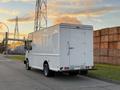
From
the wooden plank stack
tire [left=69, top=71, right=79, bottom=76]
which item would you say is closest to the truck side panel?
tire [left=69, top=71, right=79, bottom=76]

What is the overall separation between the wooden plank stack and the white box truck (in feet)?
27.5

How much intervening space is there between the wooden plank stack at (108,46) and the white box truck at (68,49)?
8.37 metres

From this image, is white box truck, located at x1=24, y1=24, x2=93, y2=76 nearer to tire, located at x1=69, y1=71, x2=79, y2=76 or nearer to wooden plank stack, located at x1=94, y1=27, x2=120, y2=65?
tire, located at x1=69, y1=71, x2=79, y2=76

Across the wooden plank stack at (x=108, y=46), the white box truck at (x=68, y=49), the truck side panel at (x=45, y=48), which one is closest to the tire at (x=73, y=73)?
the white box truck at (x=68, y=49)

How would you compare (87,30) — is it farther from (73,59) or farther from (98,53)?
(98,53)

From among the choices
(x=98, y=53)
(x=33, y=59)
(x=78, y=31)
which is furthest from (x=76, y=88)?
(x=98, y=53)

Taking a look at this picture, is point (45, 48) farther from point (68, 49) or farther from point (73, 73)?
point (68, 49)

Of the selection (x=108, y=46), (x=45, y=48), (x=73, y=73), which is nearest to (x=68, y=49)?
(x=45, y=48)

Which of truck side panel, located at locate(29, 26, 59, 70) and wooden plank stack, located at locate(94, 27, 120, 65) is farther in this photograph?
wooden plank stack, located at locate(94, 27, 120, 65)

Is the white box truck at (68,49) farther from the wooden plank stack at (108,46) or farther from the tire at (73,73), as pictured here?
the wooden plank stack at (108,46)

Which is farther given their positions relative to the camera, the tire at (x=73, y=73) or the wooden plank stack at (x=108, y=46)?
the wooden plank stack at (x=108, y=46)

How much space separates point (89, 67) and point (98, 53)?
39.3 ft

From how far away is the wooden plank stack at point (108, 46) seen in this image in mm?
27031

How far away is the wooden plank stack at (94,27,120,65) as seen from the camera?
2703cm
